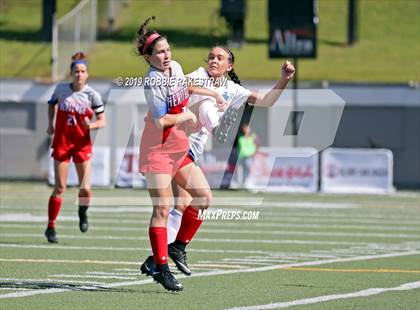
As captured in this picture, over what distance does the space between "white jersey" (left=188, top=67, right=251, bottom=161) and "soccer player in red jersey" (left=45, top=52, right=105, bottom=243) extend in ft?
12.5

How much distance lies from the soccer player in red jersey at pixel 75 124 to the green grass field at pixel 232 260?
28.6 inches

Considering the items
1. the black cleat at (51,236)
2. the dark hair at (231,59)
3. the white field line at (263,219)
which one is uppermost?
the dark hair at (231,59)

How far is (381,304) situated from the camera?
28.2ft

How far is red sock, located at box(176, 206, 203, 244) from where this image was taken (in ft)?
31.9

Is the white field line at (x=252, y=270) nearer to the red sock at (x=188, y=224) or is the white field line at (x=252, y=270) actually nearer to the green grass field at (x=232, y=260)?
the green grass field at (x=232, y=260)

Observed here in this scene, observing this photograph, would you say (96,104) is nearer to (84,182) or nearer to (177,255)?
(84,182)

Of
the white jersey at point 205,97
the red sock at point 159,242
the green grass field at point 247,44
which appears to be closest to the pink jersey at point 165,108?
the white jersey at point 205,97

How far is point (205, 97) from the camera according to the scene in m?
9.89

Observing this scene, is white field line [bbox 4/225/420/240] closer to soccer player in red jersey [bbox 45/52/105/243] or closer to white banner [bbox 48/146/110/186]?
soccer player in red jersey [bbox 45/52/105/243]

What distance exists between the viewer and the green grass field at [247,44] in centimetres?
3722

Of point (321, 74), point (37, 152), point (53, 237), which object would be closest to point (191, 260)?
point (53, 237)

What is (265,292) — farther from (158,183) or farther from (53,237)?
(53,237)

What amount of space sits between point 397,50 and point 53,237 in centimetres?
2991

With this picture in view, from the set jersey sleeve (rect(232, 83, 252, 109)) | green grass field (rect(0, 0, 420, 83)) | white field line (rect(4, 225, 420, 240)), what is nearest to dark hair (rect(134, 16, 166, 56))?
jersey sleeve (rect(232, 83, 252, 109))
